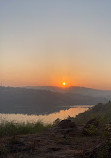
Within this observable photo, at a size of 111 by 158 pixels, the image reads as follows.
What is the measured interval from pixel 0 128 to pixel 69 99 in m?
96.6

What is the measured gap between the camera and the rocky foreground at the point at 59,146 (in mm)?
6298

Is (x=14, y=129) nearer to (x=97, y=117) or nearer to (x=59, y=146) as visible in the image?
(x=59, y=146)

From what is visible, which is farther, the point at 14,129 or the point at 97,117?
the point at 97,117

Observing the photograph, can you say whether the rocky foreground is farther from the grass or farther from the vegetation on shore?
the vegetation on shore

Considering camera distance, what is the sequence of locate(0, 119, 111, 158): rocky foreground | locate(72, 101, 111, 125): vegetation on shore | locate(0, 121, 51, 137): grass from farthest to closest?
1. locate(72, 101, 111, 125): vegetation on shore
2. locate(0, 121, 51, 137): grass
3. locate(0, 119, 111, 158): rocky foreground

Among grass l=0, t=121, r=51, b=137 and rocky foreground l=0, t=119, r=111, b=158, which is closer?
rocky foreground l=0, t=119, r=111, b=158

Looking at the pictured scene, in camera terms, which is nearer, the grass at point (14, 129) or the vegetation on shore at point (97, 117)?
the grass at point (14, 129)

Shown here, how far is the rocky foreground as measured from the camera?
6298mm

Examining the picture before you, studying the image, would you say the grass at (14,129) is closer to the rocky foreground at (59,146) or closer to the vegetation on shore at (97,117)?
the rocky foreground at (59,146)

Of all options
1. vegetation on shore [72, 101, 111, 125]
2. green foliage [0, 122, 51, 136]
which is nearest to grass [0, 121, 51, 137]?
green foliage [0, 122, 51, 136]

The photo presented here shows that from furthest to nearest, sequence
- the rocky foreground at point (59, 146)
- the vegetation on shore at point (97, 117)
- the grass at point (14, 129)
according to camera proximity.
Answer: the vegetation on shore at point (97, 117) < the grass at point (14, 129) < the rocky foreground at point (59, 146)

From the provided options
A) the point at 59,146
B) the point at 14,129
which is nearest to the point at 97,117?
the point at 14,129

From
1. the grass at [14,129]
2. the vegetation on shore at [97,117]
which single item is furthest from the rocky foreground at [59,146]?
the vegetation on shore at [97,117]

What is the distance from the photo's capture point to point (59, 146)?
7.71 metres
